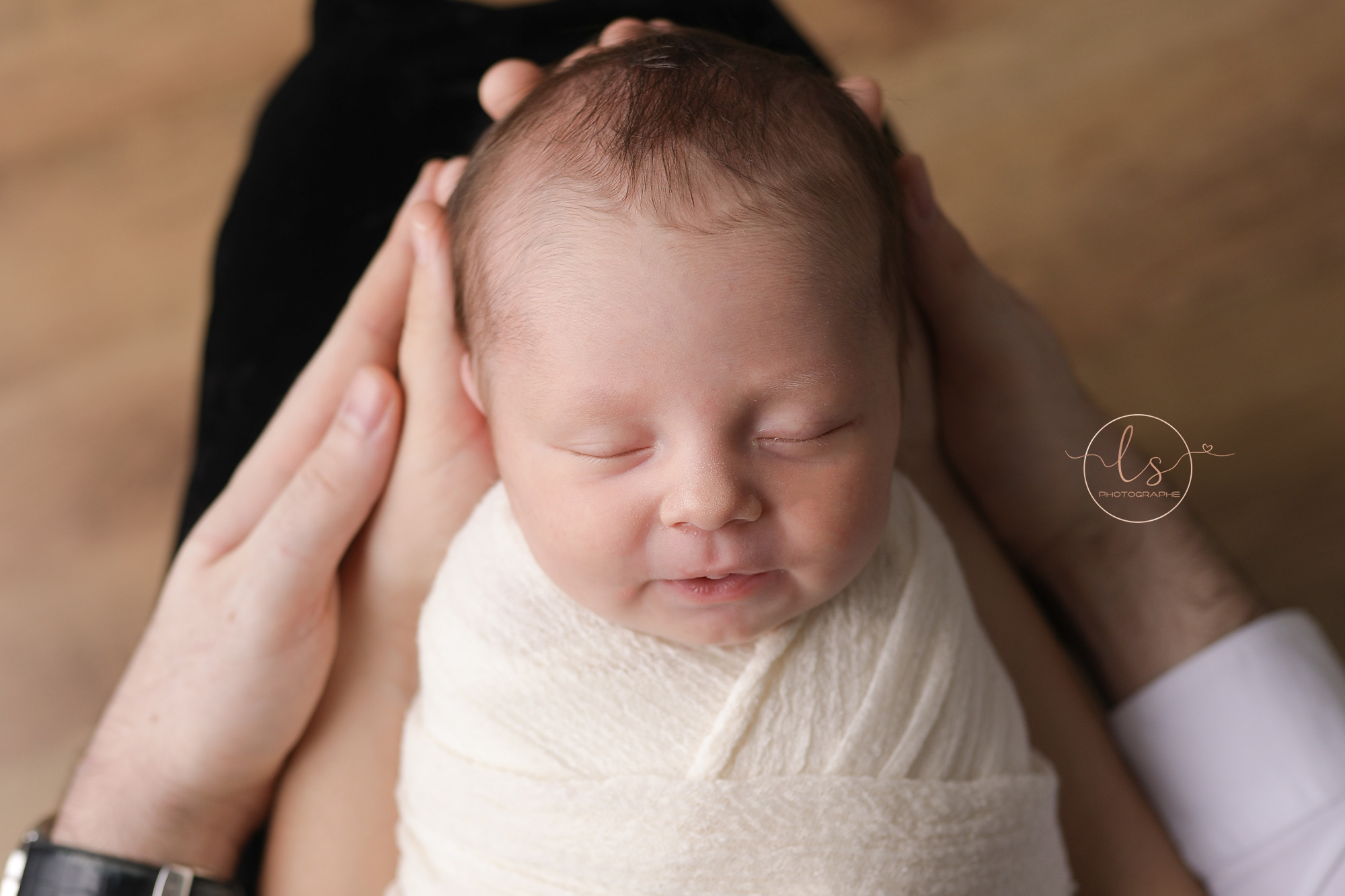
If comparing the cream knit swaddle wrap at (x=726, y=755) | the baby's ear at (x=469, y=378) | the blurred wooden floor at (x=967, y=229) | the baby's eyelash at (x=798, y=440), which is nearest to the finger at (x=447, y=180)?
the baby's ear at (x=469, y=378)

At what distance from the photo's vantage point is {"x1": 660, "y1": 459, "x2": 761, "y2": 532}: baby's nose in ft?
2.51

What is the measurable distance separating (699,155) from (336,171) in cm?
68

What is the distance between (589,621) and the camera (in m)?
0.90

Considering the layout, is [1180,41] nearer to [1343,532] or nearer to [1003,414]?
[1343,532]

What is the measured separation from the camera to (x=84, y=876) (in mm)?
1001

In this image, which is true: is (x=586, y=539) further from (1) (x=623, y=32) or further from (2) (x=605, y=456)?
(1) (x=623, y=32)

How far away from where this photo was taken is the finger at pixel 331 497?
102cm

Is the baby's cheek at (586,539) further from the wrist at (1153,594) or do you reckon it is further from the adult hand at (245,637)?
the wrist at (1153,594)

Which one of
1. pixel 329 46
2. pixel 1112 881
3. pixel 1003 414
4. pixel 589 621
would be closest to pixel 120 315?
pixel 329 46

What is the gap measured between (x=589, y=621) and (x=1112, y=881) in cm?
66

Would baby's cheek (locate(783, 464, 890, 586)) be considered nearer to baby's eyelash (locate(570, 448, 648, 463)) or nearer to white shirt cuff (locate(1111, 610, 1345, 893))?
baby's eyelash (locate(570, 448, 648, 463))

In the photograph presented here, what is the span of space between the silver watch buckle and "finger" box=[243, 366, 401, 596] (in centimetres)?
31

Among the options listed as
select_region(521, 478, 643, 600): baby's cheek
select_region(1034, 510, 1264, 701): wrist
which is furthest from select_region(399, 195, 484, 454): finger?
select_region(1034, 510, 1264, 701): wrist

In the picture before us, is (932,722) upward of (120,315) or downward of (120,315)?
downward
